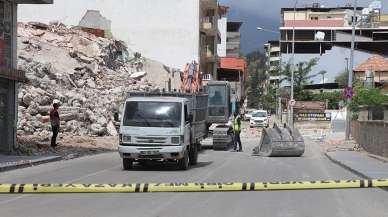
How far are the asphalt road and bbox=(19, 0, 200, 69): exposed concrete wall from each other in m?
57.2

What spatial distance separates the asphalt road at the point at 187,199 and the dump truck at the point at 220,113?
44.1 feet

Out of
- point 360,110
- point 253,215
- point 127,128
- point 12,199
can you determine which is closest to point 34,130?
point 127,128

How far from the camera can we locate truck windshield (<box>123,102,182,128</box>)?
69.5ft

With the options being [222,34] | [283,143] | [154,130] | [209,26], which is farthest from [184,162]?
[222,34]

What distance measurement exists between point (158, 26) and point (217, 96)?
42.0 meters

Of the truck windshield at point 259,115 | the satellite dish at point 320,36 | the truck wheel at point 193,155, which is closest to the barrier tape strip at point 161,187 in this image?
A: the truck wheel at point 193,155

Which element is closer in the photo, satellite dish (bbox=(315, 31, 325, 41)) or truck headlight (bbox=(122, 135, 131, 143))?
truck headlight (bbox=(122, 135, 131, 143))

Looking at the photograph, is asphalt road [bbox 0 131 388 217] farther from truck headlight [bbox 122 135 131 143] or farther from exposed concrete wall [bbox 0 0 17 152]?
exposed concrete wall [bbox 0 0 17 152]

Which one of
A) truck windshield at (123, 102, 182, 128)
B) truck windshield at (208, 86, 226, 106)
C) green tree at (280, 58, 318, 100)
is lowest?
truck windshield at (123, 102, 182, 128)

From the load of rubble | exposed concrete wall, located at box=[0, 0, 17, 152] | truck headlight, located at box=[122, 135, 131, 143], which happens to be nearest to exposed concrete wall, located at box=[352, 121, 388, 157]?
truck headlight, located at box=[122, 135, 131, 143]

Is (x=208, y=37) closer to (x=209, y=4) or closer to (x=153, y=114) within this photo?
(x=209, y=4)

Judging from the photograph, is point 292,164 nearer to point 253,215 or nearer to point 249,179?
point 249,179

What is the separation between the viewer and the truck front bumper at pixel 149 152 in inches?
822

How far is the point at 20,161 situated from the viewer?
22297mm
